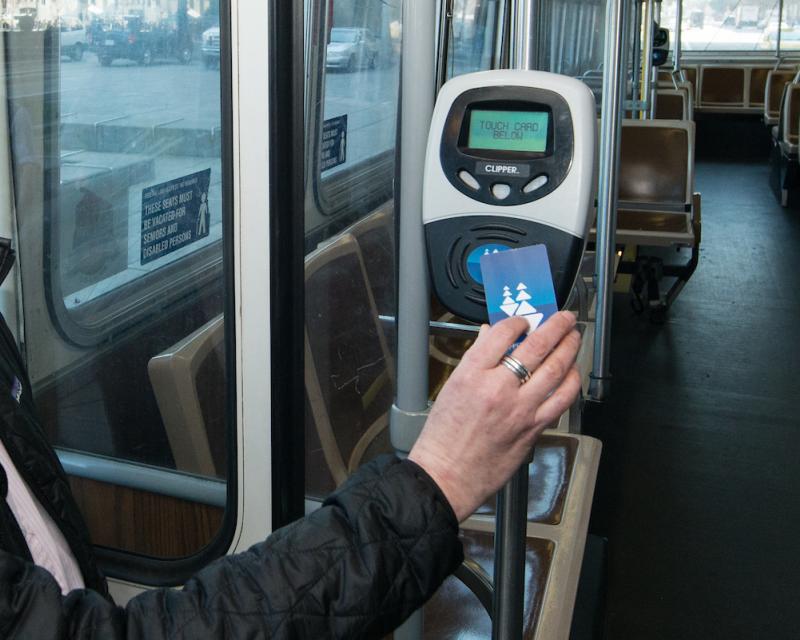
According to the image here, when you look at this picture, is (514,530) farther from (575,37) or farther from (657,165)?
(575,37)

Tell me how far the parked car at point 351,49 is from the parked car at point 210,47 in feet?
1.35

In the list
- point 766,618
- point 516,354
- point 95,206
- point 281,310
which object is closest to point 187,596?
point 516,354

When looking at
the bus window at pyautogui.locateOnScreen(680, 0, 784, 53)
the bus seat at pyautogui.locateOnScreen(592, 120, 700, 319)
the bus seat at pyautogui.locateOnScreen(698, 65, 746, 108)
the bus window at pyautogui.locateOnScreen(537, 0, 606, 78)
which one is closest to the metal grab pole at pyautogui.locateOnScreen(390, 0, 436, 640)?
the bus seat at pyautogui.locateOnScreen(592, 120, 700, 319)

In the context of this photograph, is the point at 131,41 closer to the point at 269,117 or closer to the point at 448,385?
the point at 269,117

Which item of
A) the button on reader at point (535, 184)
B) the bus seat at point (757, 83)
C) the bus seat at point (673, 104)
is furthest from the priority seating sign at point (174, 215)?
the bus seat at point (757, 83)

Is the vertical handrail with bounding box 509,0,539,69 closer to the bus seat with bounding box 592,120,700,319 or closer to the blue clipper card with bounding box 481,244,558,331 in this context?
the blue clipper card with bounding box 481,244,558,331

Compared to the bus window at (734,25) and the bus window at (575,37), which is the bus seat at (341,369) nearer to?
the bus window at (575,37)

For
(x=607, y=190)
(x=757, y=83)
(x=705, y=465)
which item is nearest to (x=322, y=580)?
(x=607, y=190)

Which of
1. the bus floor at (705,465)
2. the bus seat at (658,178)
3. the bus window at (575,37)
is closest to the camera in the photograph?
the bus floor at (705,465)

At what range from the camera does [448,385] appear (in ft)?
2.88

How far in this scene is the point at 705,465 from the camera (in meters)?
3.73

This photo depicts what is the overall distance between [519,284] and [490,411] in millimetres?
158

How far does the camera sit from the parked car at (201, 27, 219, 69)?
1.23 metres

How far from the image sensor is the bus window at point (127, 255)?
51.6 inches
